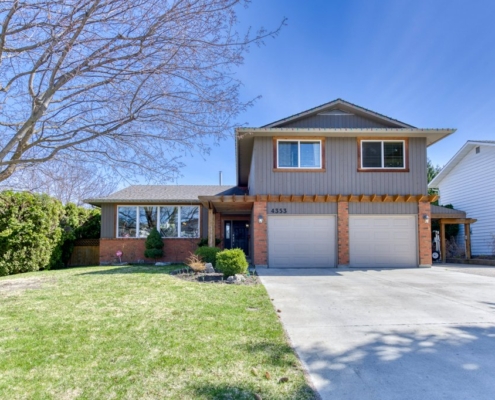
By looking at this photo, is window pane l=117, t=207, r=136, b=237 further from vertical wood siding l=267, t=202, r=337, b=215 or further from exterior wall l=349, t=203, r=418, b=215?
exterior wall l=349, t=203, r=418, b=215

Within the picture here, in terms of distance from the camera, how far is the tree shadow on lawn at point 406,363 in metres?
2.84

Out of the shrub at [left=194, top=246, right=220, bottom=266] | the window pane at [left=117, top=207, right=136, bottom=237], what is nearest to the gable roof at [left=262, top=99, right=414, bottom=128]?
the shrub at [left=194, top=246, right=220, bottom=266]

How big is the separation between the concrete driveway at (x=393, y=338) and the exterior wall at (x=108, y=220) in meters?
10.8

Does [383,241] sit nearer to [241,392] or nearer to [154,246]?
[154,246]

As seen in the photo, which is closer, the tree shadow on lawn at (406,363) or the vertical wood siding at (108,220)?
the tree shadow on lawn at (406,363)

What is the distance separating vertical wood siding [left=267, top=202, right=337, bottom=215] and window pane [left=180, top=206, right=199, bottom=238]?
560 cm

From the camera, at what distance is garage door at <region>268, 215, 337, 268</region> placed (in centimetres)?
1209

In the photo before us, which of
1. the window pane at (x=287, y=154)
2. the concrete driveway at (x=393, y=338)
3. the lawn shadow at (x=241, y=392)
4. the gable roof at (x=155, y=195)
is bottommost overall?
the concrete driveway at (x=393, y=338)

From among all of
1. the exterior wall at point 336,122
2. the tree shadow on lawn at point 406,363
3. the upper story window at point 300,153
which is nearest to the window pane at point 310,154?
the upper story window at point 300,153

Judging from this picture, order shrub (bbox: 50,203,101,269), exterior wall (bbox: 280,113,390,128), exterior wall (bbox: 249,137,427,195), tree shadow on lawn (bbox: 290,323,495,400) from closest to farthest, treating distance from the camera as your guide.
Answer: tree shadow on lawn (bbox: 290,323,495,400), exterior wall (bbox: 249,137,427,195), exterior wall (bbox: 280,113,390,128), shrub (bbox: 50,203,101,269)

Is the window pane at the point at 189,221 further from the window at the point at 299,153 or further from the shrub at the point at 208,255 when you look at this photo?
the window at the point at 299,153

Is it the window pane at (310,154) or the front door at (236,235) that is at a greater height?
the window pane at (310,154)

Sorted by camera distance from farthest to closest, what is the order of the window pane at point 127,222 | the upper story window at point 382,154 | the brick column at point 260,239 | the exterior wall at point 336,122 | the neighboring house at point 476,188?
the neighboring house at point 476,188, the window pane at point 127,222, the exterior wall at point 336,122, the upper story window at point 382,154, the brick column at point 260,239

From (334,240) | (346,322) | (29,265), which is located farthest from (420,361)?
(29,265)
